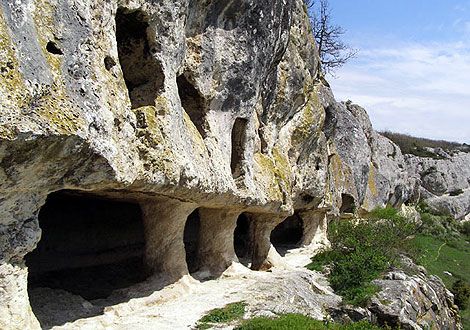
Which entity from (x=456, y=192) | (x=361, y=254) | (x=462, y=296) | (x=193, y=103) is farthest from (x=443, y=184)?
(x=193, y=103)

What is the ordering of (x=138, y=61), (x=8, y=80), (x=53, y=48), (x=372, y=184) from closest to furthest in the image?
(x=8, y=80) → (x=53, y=48) → (x=138, y=61) → (x=372, y=184)

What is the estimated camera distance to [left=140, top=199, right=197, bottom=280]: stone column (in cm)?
1274

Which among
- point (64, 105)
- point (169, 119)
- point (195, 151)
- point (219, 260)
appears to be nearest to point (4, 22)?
point (64, 105)

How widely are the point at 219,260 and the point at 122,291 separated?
3.94 metres

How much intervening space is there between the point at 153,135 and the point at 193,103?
3449mm

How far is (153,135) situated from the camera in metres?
9.97

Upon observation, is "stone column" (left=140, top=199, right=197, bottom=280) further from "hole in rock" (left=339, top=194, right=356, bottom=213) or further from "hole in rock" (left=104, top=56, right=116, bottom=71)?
"hole in rock" (left=339, top=194, right=356, bottom=213)

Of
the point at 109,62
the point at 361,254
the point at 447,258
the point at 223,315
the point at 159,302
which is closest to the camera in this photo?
the point at 109,62

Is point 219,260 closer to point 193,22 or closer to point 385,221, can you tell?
point 193,22

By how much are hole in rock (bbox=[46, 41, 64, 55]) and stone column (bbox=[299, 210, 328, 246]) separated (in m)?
17.4

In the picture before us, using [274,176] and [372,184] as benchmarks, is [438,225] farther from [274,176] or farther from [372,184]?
[274,176]

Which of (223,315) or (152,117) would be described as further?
(223,315)

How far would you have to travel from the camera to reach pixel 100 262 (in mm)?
15766

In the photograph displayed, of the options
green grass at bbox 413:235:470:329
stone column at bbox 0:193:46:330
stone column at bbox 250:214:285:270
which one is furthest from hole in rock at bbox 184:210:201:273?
green grass at bbox 413:235:470:329
